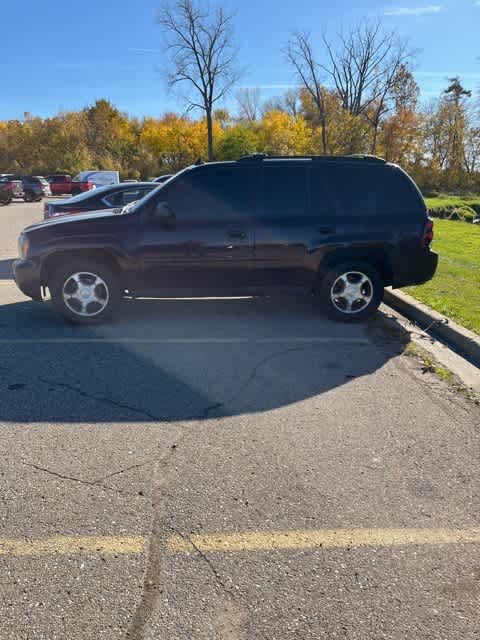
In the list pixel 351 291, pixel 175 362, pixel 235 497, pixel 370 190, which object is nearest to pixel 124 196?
pixel 370 190

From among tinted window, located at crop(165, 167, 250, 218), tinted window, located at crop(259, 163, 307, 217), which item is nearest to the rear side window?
tinted window, located at crop(259, 163, 307, 217)

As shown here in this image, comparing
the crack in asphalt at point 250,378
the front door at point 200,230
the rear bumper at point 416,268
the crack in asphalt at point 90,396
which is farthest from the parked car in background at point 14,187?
the crack in asphalt at point 250,378

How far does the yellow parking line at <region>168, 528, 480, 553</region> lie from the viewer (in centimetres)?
259

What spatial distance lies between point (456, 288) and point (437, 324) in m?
1.95

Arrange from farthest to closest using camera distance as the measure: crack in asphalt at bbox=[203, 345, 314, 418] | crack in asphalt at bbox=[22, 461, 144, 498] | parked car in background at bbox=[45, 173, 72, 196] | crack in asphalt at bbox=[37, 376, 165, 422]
Result: parked car in background at bbox=[45, 173, 72, 196] → crack in asphalt at bbox=[203, 345, 314, 418] → crack in asphalt at bbox=[37, 376, 165, 422] → crack in asphalt at bbox=[22, 461, 144, 498]

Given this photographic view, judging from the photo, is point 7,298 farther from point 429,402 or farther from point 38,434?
point 429,402

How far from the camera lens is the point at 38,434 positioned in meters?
3.65

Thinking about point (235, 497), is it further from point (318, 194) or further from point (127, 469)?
A: point (318, 194)

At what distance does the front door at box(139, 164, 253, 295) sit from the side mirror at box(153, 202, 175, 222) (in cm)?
1

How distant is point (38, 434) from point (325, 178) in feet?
14.4

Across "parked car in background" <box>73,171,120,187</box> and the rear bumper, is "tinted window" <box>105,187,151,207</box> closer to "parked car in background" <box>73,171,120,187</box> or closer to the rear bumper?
the rear bumper

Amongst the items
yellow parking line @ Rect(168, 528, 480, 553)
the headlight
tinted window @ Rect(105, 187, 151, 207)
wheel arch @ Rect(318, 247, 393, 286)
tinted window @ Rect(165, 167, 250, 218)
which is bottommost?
yellow parking line @ Rect(168, 528, 480, 553)

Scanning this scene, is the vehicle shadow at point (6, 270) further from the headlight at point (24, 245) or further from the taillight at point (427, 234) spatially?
the taillight at point (427, 234)

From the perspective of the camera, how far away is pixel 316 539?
2643mm
